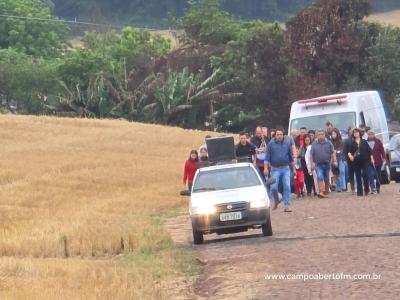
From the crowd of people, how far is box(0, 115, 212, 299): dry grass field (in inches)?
96.1

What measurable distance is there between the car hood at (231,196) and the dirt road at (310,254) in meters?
0.71

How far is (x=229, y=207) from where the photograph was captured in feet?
61.4

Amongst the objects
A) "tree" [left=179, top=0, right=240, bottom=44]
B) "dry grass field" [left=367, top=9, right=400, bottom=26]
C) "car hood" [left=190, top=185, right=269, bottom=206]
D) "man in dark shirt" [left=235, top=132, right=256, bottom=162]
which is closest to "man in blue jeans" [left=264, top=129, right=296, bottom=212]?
"man in dark shirt" [left=235, top=132, right=256, bottom=162]

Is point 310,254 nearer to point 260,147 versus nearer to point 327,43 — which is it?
point 260,147

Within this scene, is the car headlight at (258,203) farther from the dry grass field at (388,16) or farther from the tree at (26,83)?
the dry grass field at (388,16)

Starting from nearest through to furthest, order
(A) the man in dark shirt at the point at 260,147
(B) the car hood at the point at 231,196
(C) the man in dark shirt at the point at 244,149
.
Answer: (B) the car hood at the point at 231,196 → (C) the man in dark shirt at the point at 244,149 → (A) the man in dark shirt at the point at 260,147

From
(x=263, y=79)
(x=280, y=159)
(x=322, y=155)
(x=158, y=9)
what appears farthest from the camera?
(x=158, y=9)

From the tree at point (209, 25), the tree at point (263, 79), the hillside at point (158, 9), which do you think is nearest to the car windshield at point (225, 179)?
the tree at point (263, 79)

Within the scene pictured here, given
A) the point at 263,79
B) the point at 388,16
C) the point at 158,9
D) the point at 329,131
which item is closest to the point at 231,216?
the point at 329,131

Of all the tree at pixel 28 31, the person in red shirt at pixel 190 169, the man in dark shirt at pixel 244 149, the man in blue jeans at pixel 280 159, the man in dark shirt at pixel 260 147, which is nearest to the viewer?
the man in blue jeans at pixel 280 159

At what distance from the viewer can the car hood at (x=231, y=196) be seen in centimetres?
1883

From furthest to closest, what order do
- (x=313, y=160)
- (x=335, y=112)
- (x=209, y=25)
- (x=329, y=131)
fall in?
(x=209, y=25) → (x=335, y=112) → (x=329, y=131) → (x=313, y=160)

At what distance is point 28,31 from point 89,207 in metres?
78.0

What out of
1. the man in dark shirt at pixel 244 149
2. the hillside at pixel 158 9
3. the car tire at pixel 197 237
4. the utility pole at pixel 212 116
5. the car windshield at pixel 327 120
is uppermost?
the hillside at pixel 158 9
